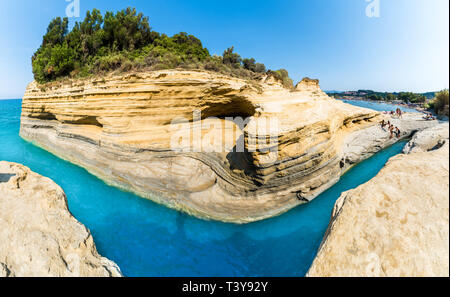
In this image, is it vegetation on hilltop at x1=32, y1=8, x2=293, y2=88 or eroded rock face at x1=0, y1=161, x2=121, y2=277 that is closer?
eroded rock face at x1=0, y1=161, x2=121, y2=277

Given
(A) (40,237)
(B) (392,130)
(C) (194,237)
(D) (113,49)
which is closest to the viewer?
(A) (40,237)

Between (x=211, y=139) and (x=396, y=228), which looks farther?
(x=211, y=139)

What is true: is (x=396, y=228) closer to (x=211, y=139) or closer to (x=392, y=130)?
(x=211, y=139)

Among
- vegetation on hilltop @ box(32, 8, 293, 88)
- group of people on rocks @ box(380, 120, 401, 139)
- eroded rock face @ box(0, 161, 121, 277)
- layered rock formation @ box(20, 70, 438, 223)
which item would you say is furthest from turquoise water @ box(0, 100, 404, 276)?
vegetation on hilltop @ box(32, 8, 293, 88)

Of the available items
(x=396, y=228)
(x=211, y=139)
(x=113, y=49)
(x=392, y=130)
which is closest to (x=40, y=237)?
(x=396, y=228)

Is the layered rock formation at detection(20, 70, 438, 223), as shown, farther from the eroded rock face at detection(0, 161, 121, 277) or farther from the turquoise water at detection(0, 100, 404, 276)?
the eroded rock face at detection(0, 161, 121, 277)

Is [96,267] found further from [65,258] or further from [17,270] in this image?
[17,270]
